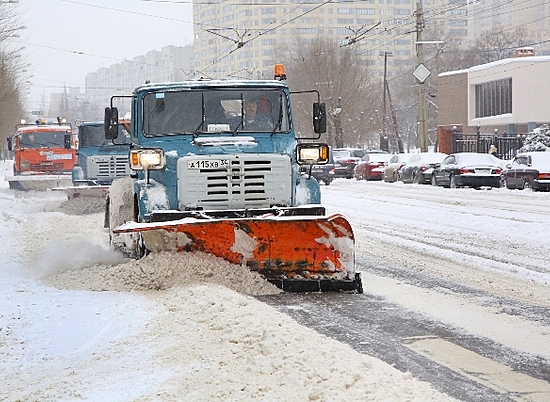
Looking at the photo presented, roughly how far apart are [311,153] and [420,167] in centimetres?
2653

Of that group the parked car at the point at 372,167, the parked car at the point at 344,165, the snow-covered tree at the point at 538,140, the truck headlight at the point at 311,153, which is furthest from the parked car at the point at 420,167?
the truck headlight at the point at 311,153

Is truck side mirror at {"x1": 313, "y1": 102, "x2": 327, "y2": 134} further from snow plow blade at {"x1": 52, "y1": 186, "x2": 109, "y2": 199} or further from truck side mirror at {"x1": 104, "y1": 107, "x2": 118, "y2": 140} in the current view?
snow plow blade at {"x1": 52, "y1": 186, "x2": 109, "y2": 199}

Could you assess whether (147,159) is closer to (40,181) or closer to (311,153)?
(311,153)

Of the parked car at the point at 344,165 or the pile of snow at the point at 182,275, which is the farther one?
the parked car at the point at 344,165

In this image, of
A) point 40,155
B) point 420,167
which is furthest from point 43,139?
point 420,167

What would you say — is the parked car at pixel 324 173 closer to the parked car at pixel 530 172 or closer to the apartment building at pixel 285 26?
the parked car at pixel 530 172

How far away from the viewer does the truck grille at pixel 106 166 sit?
2225cm

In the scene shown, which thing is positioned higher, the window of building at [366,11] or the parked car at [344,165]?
the window of building at [366,11]

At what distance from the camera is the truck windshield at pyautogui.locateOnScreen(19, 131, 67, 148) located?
2903cm

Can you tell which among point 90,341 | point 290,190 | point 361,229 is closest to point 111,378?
point 90,341

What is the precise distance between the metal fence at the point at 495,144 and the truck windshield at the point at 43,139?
25.3 meters

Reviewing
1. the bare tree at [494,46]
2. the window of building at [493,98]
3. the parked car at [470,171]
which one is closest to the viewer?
the parked car at [470,171]

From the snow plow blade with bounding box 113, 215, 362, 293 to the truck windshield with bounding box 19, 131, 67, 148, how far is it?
2093 cm

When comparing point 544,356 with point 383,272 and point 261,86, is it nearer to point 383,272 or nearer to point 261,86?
point 383,272
